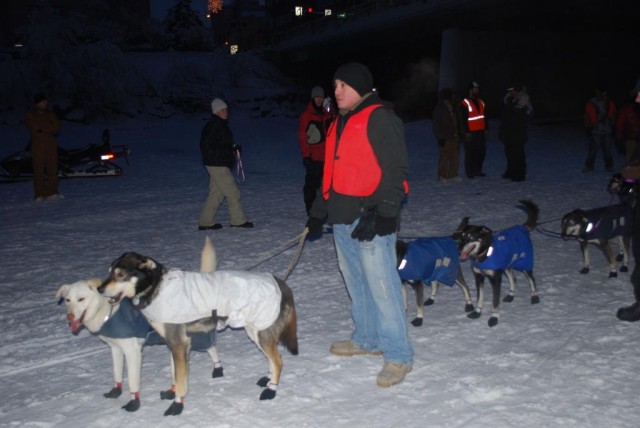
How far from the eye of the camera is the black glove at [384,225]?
368cm

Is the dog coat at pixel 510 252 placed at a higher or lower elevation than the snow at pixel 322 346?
higher

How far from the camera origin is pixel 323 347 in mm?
4574

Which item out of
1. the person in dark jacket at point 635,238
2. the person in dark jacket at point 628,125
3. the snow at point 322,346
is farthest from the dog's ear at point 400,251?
the person in dark jacket at point 628,125

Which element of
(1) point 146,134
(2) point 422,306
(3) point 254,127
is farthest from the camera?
(3) point 254,127

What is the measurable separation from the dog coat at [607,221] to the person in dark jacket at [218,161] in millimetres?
4709

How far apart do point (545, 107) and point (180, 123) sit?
703 inches

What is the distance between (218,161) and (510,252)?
4.68m

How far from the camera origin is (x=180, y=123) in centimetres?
2784

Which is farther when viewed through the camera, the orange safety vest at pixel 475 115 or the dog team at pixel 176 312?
the orange safety vest at pixel 475 115

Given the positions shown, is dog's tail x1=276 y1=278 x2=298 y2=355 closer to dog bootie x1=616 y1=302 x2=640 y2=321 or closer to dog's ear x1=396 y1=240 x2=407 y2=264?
dog's ear x1=396 y1=240 x2=407 y2=264

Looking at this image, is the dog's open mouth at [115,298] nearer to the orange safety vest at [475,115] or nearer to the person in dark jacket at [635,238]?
the person in dark jacket at [635,238]

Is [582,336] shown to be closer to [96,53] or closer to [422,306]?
[422,306]

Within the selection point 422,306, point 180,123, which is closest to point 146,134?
point 180,123

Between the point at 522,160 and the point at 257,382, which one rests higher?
the point at 522,160
